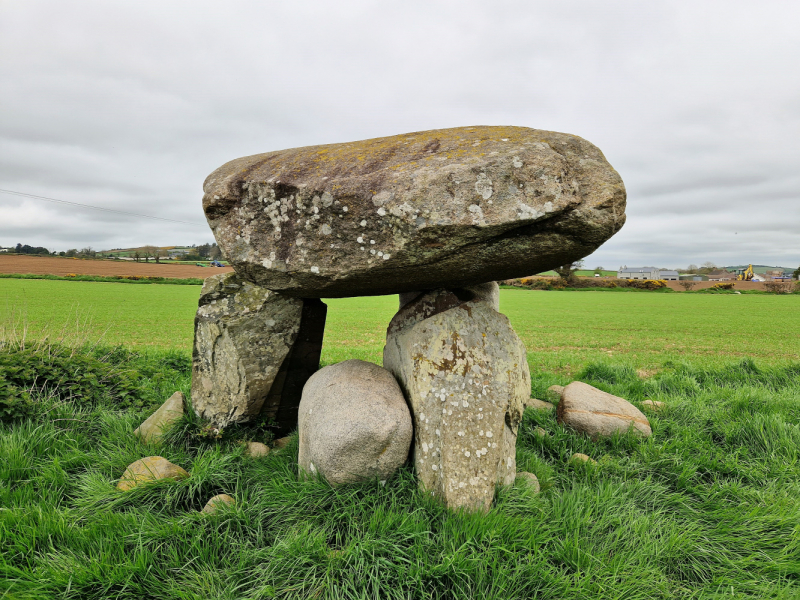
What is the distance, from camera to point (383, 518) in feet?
11.6

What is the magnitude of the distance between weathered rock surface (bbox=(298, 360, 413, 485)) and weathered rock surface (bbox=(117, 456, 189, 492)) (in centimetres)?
119

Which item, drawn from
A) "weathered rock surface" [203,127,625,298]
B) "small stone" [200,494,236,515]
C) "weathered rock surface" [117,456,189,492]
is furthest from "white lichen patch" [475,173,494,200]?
"weathered rock surface" [117,456,189,492]

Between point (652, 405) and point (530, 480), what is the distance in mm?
3416

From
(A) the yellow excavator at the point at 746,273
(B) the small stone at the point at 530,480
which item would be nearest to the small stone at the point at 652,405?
(B) the small stone at the point at 530,480

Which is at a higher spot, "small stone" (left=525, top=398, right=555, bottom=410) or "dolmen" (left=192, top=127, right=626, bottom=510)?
"dolmen" (left=192, top=127, right=626, bottom=510)

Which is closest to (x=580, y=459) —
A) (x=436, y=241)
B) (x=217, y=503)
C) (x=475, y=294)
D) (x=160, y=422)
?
(x=475, y=294)

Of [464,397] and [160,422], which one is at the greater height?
[464,397]

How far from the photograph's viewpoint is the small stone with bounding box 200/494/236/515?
12.2 ft

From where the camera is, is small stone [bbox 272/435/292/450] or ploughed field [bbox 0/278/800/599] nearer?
ploughed field [bbox 0/278/800/599]

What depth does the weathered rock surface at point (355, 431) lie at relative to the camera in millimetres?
3850

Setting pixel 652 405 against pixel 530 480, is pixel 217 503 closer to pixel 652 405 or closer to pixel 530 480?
pixel 530 480

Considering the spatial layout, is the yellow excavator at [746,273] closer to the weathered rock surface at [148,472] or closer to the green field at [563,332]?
the green field at [563,332]

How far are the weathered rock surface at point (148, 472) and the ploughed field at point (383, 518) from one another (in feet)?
0.42

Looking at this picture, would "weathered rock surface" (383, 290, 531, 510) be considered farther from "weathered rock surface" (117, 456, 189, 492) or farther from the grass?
the grass
